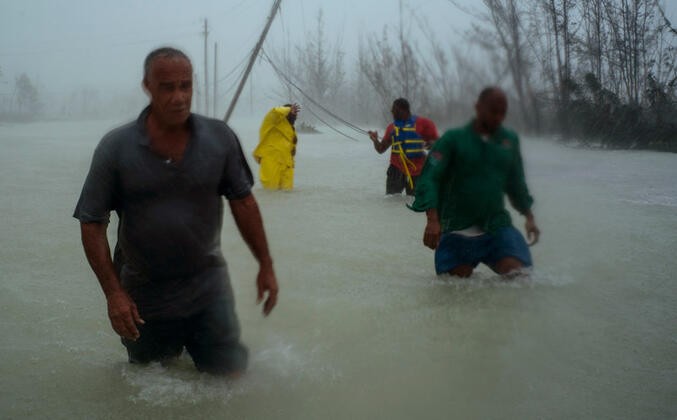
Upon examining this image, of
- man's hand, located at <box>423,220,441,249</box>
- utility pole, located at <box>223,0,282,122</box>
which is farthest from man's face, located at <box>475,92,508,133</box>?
utility pole, located at <box>223,0,282,122</box>

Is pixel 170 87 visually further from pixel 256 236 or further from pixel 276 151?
pixel 276 151

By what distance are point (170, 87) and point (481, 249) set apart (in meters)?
2.31

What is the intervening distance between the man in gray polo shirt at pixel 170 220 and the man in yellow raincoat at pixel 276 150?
23.1ft

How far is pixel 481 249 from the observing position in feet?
12.9

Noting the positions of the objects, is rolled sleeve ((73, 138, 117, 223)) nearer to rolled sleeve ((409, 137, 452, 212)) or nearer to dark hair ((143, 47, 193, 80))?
dark hair ((143, 47, 193, 80))

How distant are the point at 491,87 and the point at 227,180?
1013 millimetres

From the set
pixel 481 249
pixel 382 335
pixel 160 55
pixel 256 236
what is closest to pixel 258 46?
pixel 481 249

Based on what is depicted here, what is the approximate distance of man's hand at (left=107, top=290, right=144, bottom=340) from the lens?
7.63 feet

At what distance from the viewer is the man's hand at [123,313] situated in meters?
2.33

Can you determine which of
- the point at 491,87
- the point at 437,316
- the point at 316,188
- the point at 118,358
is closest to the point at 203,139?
the point at 491,87

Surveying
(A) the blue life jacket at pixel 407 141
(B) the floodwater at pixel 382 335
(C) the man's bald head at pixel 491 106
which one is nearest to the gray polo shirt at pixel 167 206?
(B) the floodwater at pixel 382 335

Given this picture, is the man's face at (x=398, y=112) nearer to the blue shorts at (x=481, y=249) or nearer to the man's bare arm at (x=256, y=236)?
the blue shorts at (x=481, y=249)

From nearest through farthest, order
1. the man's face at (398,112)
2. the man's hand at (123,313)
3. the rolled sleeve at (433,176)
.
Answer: the man's hand at (123,313) → the rolled sleeve at (433,176) → the man's face at (398,112)

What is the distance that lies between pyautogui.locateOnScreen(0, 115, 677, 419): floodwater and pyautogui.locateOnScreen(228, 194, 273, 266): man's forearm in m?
0.61
